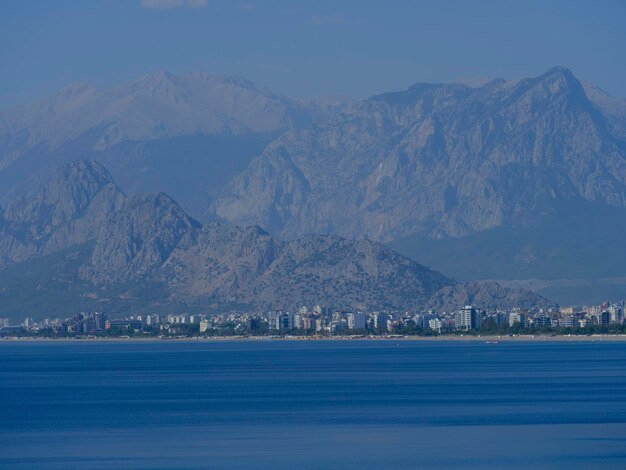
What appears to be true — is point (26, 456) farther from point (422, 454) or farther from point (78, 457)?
point (422, 454)

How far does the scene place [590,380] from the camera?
17462 centimetres

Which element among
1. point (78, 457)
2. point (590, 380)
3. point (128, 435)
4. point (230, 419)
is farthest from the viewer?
Result: point (590, 380)

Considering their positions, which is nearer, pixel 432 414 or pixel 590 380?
pixel 432 414

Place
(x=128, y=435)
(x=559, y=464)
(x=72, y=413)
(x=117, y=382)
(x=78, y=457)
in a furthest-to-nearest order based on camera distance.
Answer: (x=117, y=382) → (x=72, y=413) → (x=128, y=435) → (x=78, y=457) → (x=559, y=464)

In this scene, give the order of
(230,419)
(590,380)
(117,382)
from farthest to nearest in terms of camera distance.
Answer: (117,382) < (590,380) < (230,419)

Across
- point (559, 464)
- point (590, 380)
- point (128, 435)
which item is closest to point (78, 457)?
point (128, 435)

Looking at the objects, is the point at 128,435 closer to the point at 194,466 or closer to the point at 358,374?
the point at 194,466

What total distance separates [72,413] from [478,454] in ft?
156

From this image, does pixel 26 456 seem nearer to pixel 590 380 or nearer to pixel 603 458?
pixel 603 458

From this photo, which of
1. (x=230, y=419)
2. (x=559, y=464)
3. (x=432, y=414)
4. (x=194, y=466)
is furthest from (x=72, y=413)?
(x=559, y=464)

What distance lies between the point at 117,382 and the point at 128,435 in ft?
239

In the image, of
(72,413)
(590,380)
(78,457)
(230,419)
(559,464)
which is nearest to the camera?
(559,464)

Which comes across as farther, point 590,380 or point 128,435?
point 590,380

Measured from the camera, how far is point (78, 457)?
104 metres
